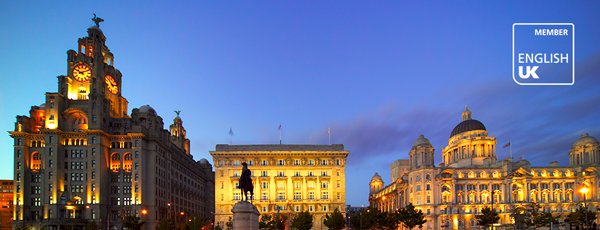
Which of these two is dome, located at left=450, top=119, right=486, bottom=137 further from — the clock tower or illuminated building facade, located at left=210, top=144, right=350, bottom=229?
the clock tower

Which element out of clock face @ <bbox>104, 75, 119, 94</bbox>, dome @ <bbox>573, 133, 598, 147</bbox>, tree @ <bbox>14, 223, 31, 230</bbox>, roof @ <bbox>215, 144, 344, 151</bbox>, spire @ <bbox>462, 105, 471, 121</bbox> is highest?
clock face @ <bbox>104, 75, 119, 94</bbox>

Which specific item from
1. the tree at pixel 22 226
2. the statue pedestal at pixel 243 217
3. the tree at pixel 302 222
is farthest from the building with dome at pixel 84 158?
the statue pedestal at pixel 243 217

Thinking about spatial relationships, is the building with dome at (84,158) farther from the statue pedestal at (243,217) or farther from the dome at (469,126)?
the dome at (469,126)

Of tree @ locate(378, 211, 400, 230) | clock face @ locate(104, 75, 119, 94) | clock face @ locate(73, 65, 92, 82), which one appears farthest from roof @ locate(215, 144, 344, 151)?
clock face @ locate(73, 65, 92, 82)

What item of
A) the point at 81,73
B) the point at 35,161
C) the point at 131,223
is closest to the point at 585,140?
the point at 131,223

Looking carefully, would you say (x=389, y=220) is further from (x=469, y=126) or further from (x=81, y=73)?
(x=81, y=73)

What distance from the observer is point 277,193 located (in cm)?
13200

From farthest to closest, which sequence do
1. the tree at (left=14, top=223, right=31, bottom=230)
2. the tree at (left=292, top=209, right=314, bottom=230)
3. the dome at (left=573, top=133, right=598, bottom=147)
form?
the dome at (left=573, top=133, right=598, bottom=147)
the tree at (left=292, top=209, right=314, bottom=230)
the tree at (left=14, top=223, right=31, bottom=230)

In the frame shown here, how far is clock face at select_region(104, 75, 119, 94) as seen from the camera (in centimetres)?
14038

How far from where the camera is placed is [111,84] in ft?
471

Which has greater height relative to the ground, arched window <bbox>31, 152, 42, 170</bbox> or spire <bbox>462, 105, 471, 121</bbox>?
spire <bbox>462, 105, 471, 121</bbox>

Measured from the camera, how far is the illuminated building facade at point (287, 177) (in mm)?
130750

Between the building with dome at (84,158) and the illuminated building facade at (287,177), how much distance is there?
21.5 meters

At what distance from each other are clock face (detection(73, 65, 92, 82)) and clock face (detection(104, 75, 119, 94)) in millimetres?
6642
